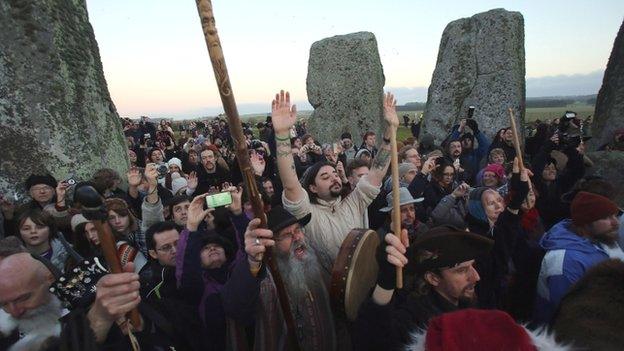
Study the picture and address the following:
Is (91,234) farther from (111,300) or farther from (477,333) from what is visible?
(477,333)

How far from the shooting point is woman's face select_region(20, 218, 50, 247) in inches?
147

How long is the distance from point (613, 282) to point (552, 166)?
4317mm

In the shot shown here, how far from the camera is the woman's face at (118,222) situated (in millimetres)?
4086

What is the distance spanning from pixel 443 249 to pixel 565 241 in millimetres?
1393

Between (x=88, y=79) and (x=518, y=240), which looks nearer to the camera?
(x=518, y=240)

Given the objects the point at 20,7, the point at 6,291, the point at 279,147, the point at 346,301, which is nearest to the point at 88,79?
the point at 20,7

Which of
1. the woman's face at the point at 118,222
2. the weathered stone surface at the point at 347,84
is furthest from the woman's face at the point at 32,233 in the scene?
the weathered stone surface at the point at 347,84

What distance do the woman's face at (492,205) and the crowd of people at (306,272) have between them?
0.04 feet

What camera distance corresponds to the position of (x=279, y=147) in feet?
9.87

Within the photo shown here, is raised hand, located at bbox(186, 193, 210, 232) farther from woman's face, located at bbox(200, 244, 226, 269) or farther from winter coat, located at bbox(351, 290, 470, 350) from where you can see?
winter coat, located at bbox(351, 290, 470, 350)

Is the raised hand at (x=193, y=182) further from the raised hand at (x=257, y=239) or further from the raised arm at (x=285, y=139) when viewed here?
the raised hand at (x=257, y=239)

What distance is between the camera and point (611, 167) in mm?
7094

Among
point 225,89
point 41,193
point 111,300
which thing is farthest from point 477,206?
point 41,193

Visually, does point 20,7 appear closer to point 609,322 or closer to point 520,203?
point 520,203
